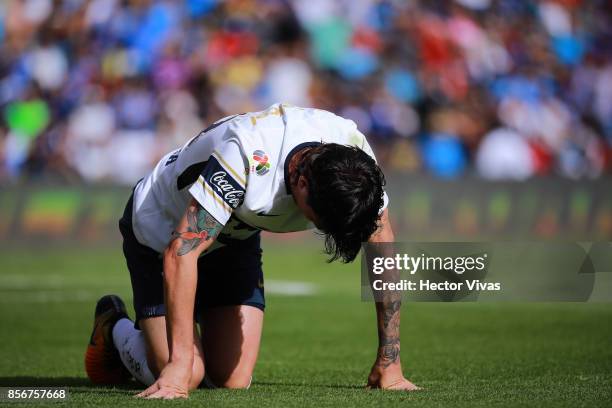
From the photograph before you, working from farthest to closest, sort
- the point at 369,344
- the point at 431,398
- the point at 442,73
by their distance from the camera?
1. the point at 442,73
2. the point at 369,344
3. the point at 431,398

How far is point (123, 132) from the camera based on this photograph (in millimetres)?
16703

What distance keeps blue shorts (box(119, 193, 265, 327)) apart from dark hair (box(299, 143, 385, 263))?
59.1 inches

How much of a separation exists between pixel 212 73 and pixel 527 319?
887 cm

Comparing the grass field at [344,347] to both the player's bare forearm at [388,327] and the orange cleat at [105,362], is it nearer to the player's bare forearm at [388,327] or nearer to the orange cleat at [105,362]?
the orange cleat at [105,362]

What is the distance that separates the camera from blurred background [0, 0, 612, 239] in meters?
16.7

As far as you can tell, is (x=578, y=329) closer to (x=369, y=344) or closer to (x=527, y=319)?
(x=527, y=319)

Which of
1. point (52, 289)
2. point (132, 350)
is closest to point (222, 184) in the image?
point (132, 350)

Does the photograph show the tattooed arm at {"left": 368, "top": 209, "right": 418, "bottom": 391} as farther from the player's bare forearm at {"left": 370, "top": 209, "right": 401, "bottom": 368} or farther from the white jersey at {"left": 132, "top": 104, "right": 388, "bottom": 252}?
the white jersey at {"left": 132, "top": 104, "right": 388, "bottom": 252}

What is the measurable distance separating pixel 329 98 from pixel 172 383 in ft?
43.6

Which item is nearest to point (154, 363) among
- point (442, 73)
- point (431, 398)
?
point (431, 398)

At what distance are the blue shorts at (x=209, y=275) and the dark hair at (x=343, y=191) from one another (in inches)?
59.1

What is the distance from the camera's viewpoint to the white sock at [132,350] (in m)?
5.89

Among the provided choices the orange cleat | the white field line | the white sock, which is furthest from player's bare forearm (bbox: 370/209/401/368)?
the white field line

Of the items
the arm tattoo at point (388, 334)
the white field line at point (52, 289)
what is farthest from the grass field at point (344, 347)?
the arm tattoo at point (388, 334)
